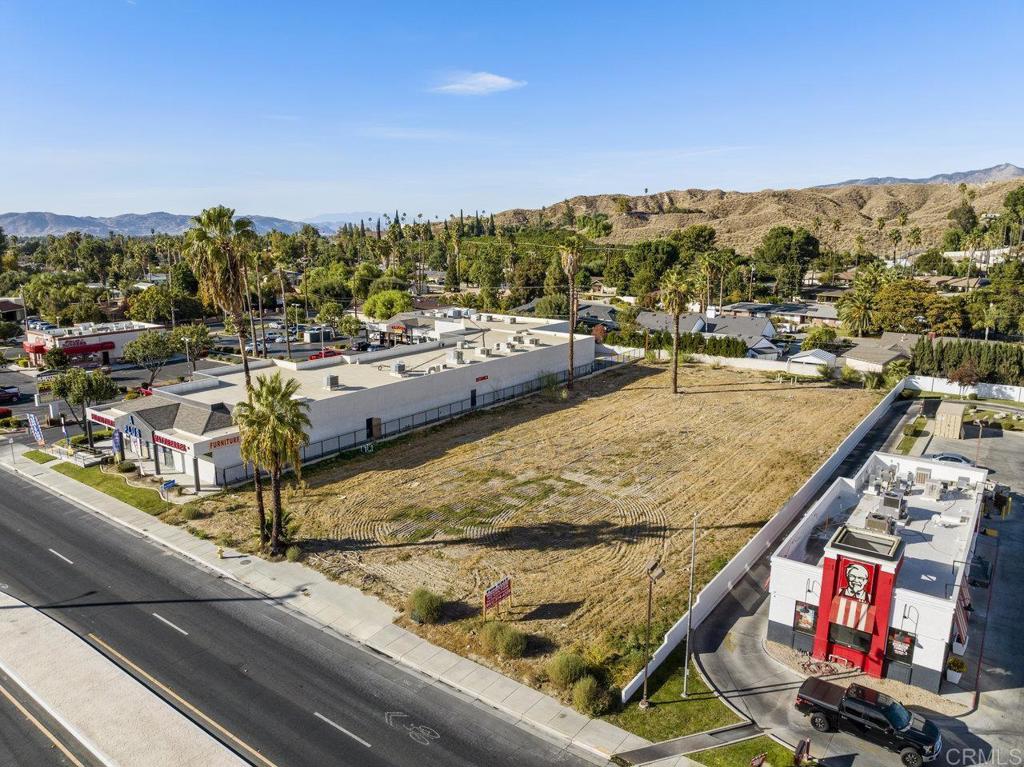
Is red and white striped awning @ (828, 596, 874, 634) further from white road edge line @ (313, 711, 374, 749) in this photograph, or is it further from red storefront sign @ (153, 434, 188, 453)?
red storefront sign @ (153, 434, 188, 453)

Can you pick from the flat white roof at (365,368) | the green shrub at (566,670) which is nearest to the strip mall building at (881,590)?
the green shrub at (566,670)

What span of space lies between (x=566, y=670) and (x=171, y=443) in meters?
32.5

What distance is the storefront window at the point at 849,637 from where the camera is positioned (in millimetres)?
25136

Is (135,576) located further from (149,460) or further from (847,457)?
(847,457)

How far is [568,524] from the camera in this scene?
127 feet

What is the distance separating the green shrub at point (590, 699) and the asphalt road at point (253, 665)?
1801 millimetres

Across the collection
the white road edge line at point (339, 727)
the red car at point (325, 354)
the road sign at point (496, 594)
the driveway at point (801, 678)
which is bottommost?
the white road edge line at point (339, 727)

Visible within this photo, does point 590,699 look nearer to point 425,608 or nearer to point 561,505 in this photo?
point 425,608

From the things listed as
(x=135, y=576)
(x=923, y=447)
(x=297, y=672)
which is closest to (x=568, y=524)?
(x=297, y=672)

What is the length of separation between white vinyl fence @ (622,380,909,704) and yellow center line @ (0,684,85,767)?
61.6ft

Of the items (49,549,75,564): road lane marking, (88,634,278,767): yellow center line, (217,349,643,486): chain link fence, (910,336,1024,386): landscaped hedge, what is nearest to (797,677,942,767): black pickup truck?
(88,634,278,767): yellow center line

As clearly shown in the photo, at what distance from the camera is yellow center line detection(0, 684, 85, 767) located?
69.3 feet

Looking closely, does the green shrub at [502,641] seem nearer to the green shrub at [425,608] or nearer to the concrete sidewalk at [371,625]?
the concrete sidewalk at [371,625]

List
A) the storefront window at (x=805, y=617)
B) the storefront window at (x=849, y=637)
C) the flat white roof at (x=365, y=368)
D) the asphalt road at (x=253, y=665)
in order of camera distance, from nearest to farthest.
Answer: the asphalt road at (x=253, y=665) → the storefront window at (x=849, y=637) → the storefront window at (x=805, y=617) → the flat white roof at (x=365, y=368)
